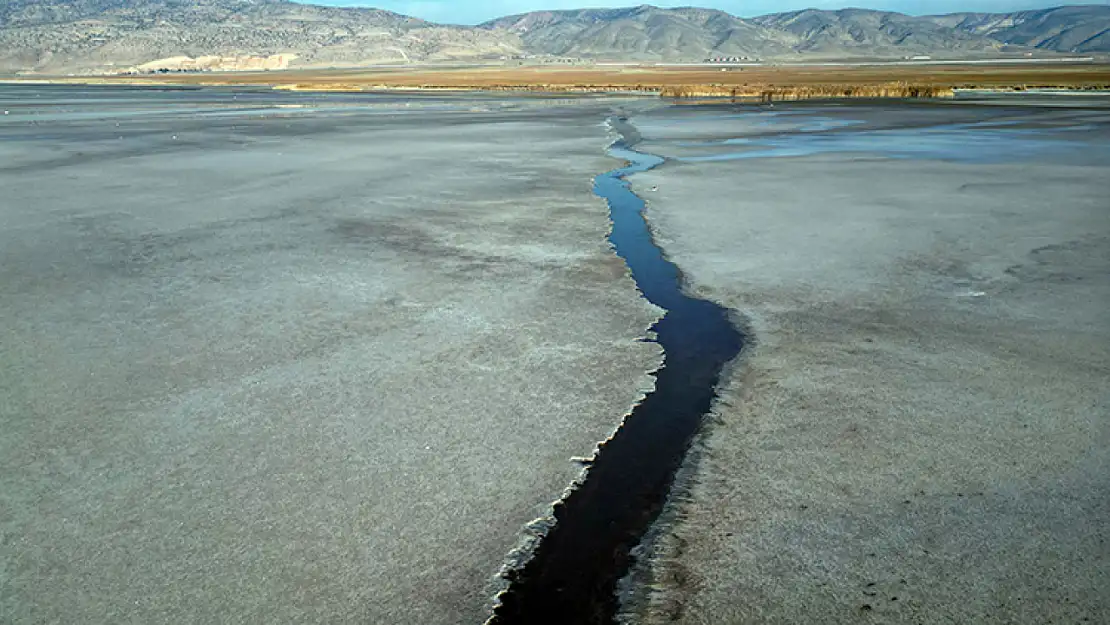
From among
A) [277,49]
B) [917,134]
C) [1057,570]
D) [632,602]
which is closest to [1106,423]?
[1057,570]

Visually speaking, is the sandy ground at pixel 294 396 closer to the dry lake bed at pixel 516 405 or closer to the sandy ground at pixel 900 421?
the dry lake bed at pixel 516 405

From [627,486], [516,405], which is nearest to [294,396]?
[516,405]

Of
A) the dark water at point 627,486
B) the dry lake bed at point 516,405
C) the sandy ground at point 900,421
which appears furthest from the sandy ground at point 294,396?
the sandy ground at point 900,421

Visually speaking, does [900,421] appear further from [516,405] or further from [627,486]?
[516,405]

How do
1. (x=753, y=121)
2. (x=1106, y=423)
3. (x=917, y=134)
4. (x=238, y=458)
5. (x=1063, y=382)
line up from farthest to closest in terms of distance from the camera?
(x=753, y=121)
(x=917, y=134)
(x=1063, y=382)
(x=1106, y=423)
(x=238, y=458)

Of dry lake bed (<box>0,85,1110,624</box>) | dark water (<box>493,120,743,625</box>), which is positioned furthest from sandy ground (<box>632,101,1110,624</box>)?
dark water (<box>493,120,743,625</box>)

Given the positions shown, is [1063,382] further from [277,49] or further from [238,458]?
[277,49]
